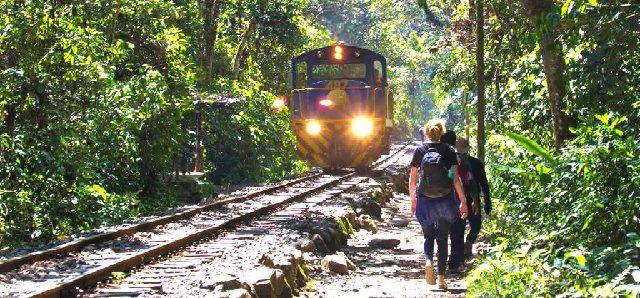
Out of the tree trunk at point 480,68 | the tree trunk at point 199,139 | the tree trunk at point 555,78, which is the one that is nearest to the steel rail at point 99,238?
the tree trunk at point 480,68

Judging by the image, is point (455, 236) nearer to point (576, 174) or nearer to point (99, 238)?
point (576, 174)

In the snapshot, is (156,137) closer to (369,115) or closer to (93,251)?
(369,115)

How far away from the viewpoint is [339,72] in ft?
84.3

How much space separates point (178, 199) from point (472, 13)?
874 cm

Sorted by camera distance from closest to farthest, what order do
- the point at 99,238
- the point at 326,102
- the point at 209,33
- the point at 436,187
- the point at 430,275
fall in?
1. the point at 436,187
2. the point at 430,275
3. the point at 99,238
4. the point at 326,102
5. the point at 209,33

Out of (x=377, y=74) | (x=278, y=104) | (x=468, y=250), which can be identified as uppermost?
(x=377, y=74)

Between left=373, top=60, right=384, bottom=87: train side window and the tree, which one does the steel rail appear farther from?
left=373, top=60, right=384, bottom=87: train side window

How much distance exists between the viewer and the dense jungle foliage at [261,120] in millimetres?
6980

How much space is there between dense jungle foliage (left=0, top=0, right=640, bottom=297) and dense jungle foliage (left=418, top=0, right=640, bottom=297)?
0.06 feet

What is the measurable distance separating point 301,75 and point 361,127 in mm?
2391

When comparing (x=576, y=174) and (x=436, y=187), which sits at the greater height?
(x=576, y=174)

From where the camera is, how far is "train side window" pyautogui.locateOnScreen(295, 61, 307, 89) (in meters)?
25.9

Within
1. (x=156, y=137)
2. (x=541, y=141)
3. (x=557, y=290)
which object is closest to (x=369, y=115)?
(x=156, y=137)

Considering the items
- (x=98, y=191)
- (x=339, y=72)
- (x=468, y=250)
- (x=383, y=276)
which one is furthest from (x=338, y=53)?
(x=383, y=276)
